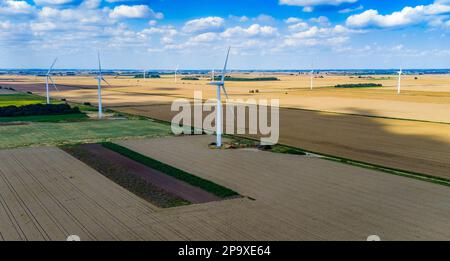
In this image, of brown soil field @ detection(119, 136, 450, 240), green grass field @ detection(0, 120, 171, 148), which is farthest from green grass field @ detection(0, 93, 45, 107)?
brown soil field @ detection(119, 136, 450, 240)

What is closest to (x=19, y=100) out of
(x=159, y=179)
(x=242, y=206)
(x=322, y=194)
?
(x=159, y=179)

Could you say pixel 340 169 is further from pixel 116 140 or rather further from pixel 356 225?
pixel 116 140

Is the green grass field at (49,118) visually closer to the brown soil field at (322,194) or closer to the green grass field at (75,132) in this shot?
the green grass field at (75,132)

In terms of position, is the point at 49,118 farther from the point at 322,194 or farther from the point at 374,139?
the point at 322,194

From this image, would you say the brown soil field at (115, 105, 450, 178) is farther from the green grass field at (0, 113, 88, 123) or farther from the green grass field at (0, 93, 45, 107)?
the green grass field at (0, 93, 45, 107)

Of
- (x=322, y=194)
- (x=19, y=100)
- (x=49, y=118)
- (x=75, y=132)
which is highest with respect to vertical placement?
(x=19, y=100)

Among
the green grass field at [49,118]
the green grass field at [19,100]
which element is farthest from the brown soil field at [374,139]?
the green grass field at [19,100]
